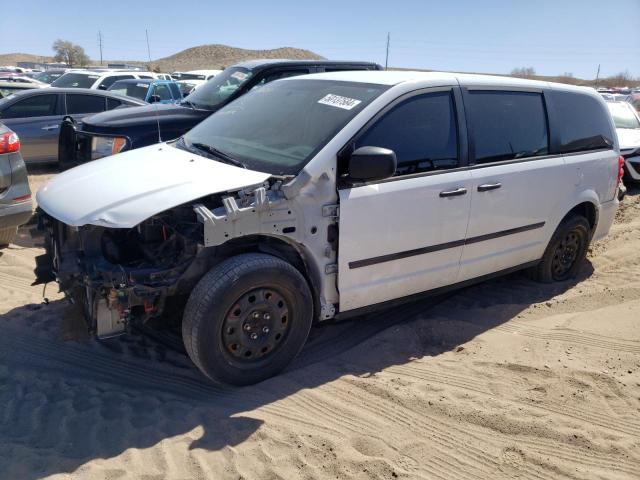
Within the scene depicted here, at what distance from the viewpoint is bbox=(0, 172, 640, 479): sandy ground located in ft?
9.30

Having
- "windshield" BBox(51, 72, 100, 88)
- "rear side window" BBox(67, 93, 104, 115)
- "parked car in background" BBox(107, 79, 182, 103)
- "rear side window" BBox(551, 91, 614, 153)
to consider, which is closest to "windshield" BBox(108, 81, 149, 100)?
"parked car in background" BBox(107, 79, 182, 103)

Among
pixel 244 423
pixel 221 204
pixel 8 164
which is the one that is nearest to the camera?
pixel 244 423

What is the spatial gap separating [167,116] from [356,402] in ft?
15.6

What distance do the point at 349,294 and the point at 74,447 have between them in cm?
186

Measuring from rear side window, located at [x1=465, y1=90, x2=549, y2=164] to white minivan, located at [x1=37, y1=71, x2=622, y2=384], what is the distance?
0.6 inches

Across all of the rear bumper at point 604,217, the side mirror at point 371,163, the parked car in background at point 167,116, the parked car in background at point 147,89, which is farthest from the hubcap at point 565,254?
the parked car in background at point 147,89

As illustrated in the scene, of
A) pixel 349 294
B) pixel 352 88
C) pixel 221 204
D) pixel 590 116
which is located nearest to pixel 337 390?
pixel 349 294

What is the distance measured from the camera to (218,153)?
3.91 meters

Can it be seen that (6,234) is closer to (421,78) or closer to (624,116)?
(421,78)

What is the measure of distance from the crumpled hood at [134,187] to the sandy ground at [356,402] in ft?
3.25

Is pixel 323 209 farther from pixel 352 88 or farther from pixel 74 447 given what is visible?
pixel 74 447

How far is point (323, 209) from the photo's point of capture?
3502mm

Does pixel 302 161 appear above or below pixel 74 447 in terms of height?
above

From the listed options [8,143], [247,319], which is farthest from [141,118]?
[247,319]
